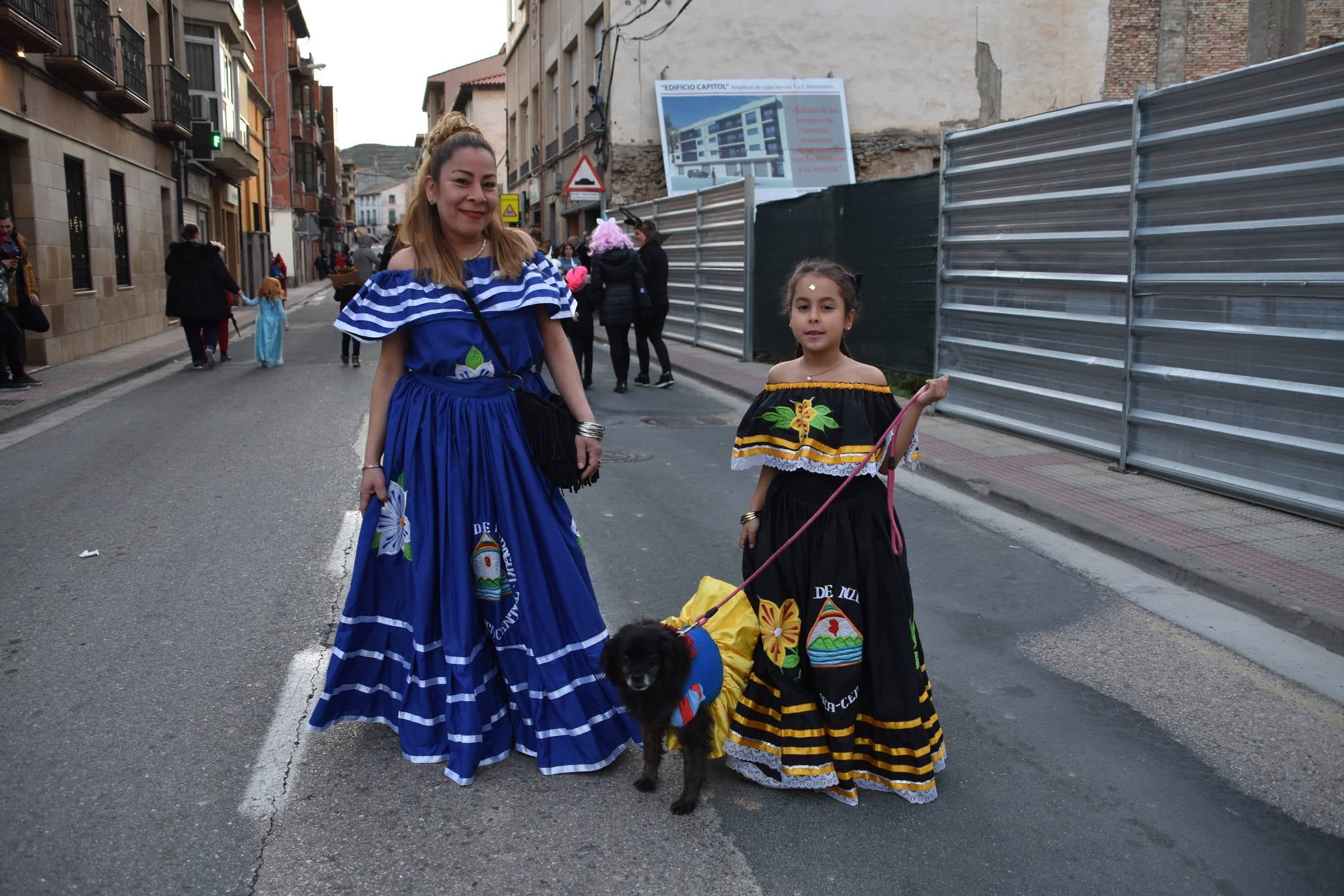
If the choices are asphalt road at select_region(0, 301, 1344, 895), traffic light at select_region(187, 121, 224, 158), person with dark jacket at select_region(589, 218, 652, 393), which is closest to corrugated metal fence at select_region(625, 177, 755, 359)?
person with dark jacket at select_region(589, 218, 652, 393)

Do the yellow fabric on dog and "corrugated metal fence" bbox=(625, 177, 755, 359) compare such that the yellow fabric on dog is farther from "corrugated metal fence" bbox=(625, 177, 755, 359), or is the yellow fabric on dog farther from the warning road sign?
the warning road sign

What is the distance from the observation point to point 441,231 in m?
3.40

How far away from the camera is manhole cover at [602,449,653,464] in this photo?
8.67 metres

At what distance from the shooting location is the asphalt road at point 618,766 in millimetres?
2863

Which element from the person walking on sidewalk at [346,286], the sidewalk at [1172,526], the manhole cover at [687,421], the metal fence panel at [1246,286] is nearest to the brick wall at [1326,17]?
the manhole cover at [687,421]

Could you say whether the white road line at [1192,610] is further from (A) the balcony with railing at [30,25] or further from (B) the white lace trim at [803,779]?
(A) the balcony with railing at [30,25]

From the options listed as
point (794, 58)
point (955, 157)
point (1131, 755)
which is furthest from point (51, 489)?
point (794, 58)

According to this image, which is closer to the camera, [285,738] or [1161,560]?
[285,738]

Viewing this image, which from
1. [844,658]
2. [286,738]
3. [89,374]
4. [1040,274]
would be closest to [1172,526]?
[1040,274]

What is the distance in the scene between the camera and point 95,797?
3.22 metres

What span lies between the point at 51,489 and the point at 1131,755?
7056 mm

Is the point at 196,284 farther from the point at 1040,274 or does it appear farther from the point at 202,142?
the point at 202,142

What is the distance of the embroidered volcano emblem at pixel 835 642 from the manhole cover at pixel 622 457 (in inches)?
214

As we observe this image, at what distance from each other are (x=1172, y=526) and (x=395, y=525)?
4570 mm
